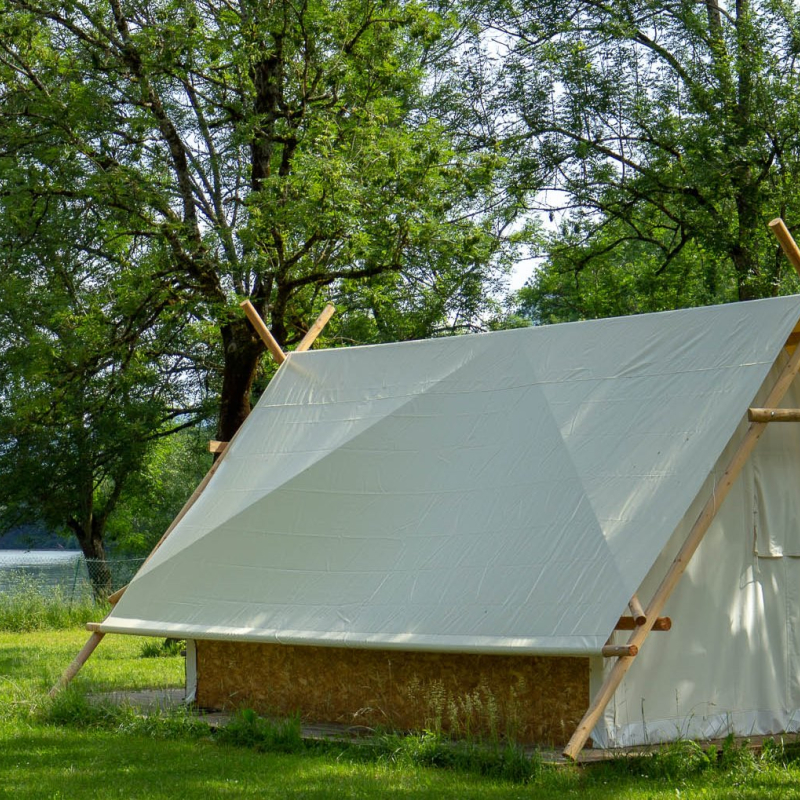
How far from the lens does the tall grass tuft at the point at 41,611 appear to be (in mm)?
16344

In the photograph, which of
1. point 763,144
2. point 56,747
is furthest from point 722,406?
point 763,144

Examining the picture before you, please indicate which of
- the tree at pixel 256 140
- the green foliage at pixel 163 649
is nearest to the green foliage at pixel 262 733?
the green foliage at pixel 163 649

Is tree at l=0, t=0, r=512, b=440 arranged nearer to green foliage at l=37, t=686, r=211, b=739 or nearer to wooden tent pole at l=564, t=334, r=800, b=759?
Answer: green foliage at l=37, t=686, r=211, b=739

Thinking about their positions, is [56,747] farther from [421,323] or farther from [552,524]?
[421,323]

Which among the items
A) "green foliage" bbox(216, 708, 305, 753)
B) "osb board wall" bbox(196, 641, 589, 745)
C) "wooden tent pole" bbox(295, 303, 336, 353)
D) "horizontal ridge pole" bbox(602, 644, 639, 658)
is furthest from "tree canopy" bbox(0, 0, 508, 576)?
"horizontal ridge pole" bbox(602, 644, 639, 658)

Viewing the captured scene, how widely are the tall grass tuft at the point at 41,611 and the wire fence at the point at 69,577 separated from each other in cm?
27

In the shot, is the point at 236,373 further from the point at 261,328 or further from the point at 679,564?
the point at 679,564

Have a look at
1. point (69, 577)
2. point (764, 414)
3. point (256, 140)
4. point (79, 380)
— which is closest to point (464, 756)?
point (764, 414)

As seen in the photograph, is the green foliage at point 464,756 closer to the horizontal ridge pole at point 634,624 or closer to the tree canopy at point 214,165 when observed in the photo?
the horizontal ridge pole at point 634,624

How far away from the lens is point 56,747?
277 inches

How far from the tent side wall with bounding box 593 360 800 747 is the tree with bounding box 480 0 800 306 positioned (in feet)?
22.8

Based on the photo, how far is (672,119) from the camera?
1485 cm

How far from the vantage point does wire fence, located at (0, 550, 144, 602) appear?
1806 cm

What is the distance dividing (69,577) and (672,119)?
1222 cm
